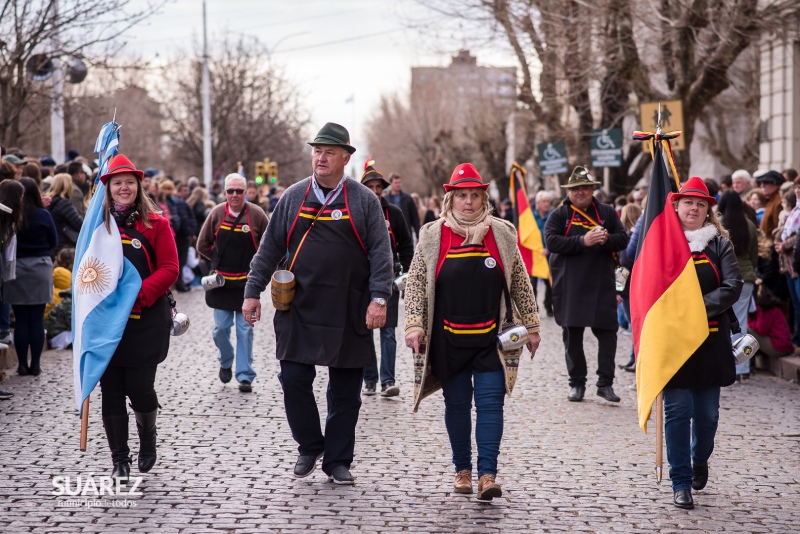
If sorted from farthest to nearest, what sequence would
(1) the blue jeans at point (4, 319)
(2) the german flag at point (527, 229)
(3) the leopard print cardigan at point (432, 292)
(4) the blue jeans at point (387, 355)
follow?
1. (2) the german flag at point (527, 229)
2. (1) the blue jeans at point (4, 319)
3. (4) the blue jeans at point (387, 355)
4. (3) the leopard print cardigan at point (432, 292)

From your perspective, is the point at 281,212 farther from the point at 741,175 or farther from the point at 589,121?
the point at 589,121

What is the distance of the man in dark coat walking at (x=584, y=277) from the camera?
383 inches

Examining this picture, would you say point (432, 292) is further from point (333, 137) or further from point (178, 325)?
point (178, 325)

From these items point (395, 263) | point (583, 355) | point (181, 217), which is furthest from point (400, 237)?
point (181, 217)

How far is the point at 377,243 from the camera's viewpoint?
6777 mm

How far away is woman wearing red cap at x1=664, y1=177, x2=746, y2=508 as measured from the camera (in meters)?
6.39

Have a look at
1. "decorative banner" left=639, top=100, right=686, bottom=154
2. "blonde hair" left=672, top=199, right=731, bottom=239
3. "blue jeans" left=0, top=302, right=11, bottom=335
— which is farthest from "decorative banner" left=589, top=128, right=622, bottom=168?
"blonde hair" left=672, top=199, right=731, bottom=239

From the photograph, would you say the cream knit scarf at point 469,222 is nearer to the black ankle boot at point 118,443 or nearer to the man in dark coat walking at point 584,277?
the black ankle boot at point 118,443

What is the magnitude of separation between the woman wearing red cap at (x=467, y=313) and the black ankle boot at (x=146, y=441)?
1640mm

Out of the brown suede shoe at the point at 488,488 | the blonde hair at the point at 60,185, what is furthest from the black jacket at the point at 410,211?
the brown suede shoe at the point at 488,488

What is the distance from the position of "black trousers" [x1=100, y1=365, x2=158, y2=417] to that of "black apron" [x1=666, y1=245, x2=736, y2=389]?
304 cm

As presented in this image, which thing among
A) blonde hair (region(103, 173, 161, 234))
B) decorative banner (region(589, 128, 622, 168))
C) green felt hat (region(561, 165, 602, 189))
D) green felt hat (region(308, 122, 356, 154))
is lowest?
blonde hair (region(103, 173, 161, 234))

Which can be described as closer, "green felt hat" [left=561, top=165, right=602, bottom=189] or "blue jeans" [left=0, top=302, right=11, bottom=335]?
"green felt hat" [left=561, top=165, right=602, bottom=189]

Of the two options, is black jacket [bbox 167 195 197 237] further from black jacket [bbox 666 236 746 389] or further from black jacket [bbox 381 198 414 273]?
black jacket [bbox 666 236 746 389]
